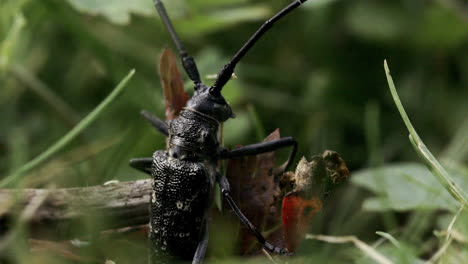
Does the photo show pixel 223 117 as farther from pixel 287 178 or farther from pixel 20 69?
pixel 20 69

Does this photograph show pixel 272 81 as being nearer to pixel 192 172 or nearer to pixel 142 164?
pixel 142 164

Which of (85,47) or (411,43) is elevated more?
(85,47)

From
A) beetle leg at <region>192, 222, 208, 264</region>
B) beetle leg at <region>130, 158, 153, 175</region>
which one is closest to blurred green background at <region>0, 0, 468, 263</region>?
→ beetle leg at <region>130, 158, 153, 175</region>

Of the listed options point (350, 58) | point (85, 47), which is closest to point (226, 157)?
point (85, 47)

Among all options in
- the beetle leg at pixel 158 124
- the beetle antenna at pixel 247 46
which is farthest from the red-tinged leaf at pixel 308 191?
the beetle leg at pixel 158 124

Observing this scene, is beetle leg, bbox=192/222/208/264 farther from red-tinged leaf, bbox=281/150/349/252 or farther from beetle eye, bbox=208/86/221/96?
beetle eye, bbox=208/86/221/96

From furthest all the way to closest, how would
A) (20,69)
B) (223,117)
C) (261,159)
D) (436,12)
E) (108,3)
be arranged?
(436,12) < (20,69) < (108,3) < (223,117) < (261,159)
